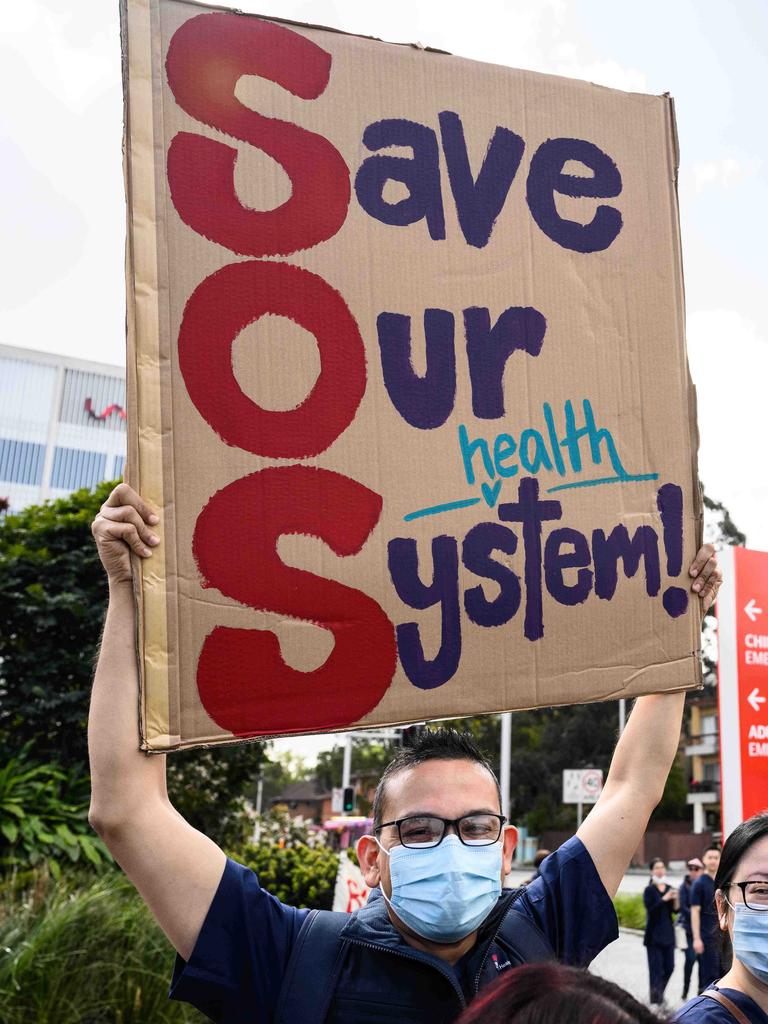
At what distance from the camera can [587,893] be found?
2.18 m

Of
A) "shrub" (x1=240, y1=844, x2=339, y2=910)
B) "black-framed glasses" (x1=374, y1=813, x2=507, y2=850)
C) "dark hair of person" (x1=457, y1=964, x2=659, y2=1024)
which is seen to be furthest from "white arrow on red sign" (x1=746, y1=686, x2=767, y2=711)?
"dark hair of person" (x1=457, y1=964, x2=659, y2=1024)

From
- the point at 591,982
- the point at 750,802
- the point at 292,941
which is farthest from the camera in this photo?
the point at 750,802

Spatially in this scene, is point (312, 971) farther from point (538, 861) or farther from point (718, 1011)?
point (538, 861)

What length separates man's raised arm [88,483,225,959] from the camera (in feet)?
6.02

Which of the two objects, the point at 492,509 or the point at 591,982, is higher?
the point at 492,509

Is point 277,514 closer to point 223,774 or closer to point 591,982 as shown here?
point 591,982

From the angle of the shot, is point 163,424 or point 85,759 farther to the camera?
point 85,759

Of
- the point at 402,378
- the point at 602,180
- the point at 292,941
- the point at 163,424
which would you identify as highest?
the point at 602,180

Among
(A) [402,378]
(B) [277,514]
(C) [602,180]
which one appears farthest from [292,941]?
(C) [602,180]

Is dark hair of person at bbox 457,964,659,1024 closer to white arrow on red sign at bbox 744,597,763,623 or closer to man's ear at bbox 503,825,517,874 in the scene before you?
man's ear at bbox 503,825,517,874

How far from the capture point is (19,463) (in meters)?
58.8

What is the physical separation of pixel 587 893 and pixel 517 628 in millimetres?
560

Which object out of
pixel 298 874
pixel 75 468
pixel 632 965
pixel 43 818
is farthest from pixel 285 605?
pixel 75 468

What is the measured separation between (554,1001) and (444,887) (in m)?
0.90
